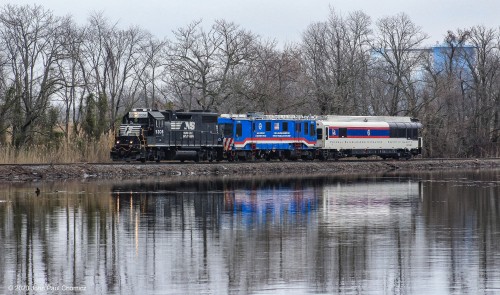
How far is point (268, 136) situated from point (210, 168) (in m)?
9.69

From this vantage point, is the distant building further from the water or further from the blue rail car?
the water

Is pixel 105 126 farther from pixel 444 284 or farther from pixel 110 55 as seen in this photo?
pixel 444 284

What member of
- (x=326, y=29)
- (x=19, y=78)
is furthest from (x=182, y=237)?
(x=326, y=29)

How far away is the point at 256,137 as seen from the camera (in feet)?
207

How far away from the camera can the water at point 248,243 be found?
16156mm

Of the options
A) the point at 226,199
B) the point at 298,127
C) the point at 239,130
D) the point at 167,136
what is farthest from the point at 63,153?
the point at 226,199

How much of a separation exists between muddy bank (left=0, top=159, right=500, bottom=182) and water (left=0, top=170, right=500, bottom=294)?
1048 centimetres

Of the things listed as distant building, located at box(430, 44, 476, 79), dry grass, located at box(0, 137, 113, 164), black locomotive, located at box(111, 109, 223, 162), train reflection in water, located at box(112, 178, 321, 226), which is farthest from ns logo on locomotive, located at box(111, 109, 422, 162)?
distant building, located at box(430, 44, 476, 79)

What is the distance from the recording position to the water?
16.2 m

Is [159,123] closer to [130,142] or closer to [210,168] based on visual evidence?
[130,142]

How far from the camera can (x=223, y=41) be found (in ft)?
260

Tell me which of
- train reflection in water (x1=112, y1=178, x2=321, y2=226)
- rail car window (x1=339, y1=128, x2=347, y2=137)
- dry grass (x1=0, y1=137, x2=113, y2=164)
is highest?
rail car window (x1=339, y1=128, x2=347, y2=137)

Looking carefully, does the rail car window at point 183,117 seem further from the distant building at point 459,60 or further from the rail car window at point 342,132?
the distant building at point 459,60

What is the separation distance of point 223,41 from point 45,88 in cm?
2191
